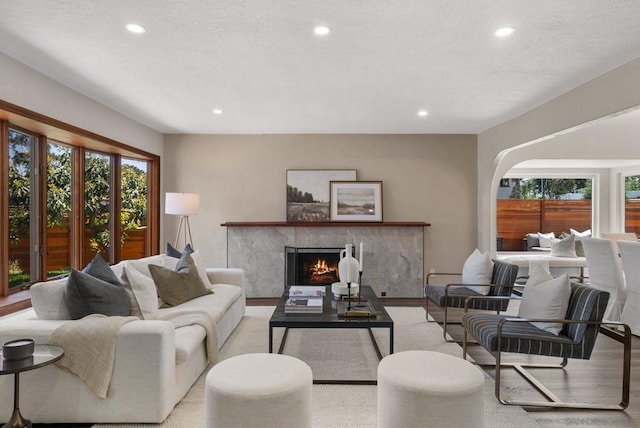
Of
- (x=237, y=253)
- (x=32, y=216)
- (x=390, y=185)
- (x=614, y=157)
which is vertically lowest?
(x=237, y=253)

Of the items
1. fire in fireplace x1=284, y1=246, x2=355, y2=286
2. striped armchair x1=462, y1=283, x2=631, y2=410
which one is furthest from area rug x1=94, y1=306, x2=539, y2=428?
fire in fireplace x1=284, y1=246, x2=355, y2=286

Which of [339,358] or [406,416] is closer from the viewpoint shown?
[406,416]

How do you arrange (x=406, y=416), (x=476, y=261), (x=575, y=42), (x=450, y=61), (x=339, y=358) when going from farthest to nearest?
(x=476, y=261), (x=339, y=358), (x=450, y=61), (x=575, y=42), (x=406, y=416)

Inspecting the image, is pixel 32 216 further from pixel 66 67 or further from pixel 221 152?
pixel 221 152

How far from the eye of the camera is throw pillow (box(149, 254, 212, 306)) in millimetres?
3879

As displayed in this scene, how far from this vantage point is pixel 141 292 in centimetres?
323

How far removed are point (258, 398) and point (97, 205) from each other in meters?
4.19

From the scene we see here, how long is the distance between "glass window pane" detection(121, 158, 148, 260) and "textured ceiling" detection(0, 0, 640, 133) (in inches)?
47.3

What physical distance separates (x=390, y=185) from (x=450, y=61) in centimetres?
328

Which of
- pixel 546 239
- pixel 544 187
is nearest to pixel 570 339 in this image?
pixel 546 239

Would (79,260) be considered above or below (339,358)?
above

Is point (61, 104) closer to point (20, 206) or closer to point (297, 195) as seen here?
point (20, 206)

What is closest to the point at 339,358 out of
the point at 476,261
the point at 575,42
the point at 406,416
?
the point at 406,416

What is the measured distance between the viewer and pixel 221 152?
21.5ft
